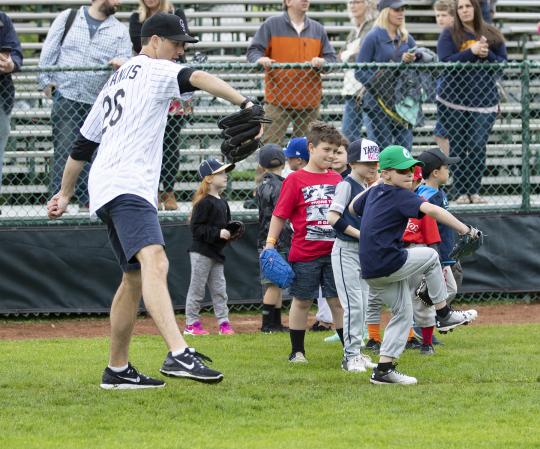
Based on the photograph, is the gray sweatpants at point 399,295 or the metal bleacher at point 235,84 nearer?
the gray sweatpants at point 399,295

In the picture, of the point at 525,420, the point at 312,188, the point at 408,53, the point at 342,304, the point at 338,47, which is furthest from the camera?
the point at 338,47

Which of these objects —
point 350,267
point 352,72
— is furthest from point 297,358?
point 352,72

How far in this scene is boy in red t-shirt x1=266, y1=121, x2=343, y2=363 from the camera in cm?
790

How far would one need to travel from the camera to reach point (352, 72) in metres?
11.6

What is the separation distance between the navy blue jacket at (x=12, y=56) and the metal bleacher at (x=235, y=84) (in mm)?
269

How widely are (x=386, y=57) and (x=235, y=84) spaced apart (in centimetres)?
187

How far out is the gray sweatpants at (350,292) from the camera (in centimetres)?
743

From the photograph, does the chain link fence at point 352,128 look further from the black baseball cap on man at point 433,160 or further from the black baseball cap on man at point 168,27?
the black baseball cap on man at point 168,27

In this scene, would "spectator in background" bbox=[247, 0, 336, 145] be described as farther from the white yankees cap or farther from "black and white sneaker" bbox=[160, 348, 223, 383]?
"black and white sneaker" bbox=[160, 348, 223, 383]

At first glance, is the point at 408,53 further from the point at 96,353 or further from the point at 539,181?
the point at 96,353

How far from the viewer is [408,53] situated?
11.0 metres

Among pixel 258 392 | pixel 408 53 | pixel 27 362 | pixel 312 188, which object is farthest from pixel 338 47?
pixel 258 392

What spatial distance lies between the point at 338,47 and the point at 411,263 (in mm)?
8941

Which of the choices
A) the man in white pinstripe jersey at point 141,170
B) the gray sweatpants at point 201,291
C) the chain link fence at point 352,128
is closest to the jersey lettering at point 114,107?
the man in white pinstripe jersey at point 141,170
